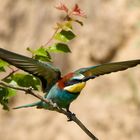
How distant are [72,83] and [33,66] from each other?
0.25 metres

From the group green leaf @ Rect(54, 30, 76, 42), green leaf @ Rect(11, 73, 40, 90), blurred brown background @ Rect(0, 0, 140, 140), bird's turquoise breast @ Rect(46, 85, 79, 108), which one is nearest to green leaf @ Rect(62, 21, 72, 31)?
green leaf @ Rect(54, 30, 76, 42)

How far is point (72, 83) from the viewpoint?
196 cm

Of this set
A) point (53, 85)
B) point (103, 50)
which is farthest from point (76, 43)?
point (53, 85)

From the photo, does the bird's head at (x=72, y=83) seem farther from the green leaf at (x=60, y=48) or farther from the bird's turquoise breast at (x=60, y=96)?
the green leaf at (x=60, y=48)

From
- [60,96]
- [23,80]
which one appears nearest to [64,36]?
[23,80]

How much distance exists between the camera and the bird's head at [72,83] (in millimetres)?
1913

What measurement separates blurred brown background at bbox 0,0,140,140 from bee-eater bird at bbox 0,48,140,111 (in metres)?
3.18

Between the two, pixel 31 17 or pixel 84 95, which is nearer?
pixel 84 95

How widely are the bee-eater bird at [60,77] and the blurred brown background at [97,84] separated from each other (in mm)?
3184

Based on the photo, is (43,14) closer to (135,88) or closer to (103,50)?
(103,50)

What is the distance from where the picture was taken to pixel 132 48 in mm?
5352

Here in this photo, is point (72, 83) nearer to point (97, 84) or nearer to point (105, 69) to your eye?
point (105, 69)

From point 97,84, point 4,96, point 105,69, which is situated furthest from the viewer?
point 97,84

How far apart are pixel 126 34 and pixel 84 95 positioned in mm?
564
